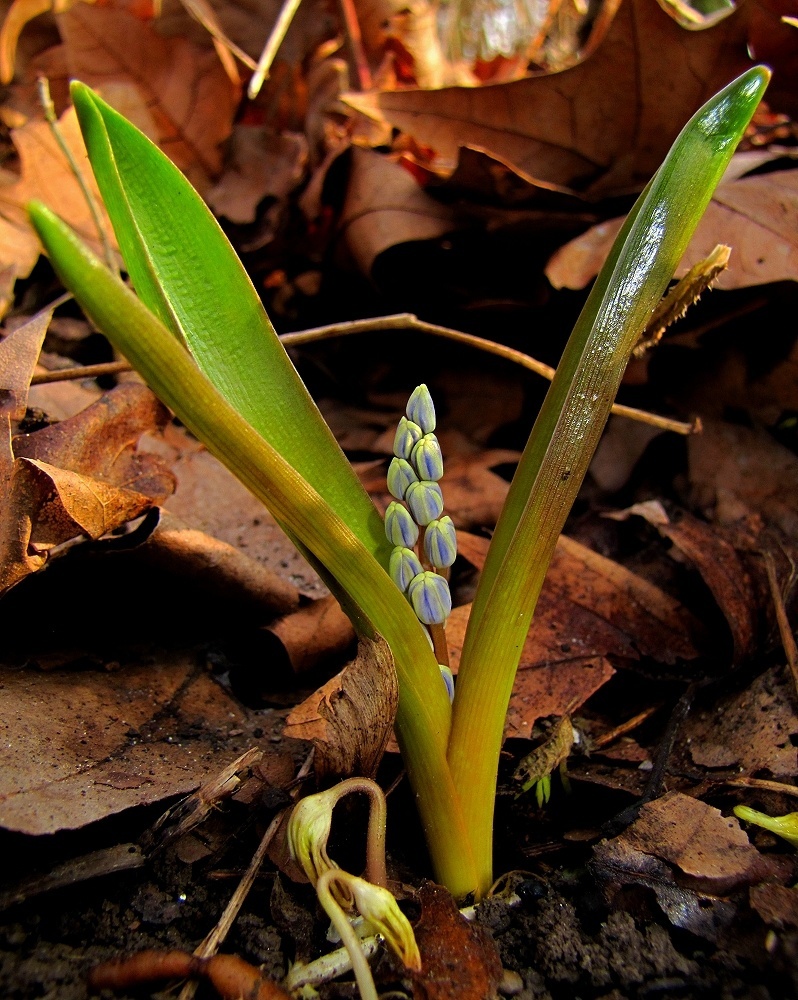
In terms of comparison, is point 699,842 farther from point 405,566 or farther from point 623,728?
point 405,566

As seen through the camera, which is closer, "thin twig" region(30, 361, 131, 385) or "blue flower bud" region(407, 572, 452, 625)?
"blue flower bud" region(407, 572, 452, 625)

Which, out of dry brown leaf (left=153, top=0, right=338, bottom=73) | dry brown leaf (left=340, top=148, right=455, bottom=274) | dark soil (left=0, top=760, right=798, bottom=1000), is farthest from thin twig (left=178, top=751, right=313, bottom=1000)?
dry brown leaf (left=153, top=0, right=338, bottom=73)

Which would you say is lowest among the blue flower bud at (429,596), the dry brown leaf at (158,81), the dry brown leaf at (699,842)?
the dry brown leaf at (699,842)

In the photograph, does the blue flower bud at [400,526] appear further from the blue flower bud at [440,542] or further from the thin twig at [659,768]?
the thin twig at [659,768]

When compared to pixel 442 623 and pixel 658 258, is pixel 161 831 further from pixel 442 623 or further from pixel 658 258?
pixel 658 258

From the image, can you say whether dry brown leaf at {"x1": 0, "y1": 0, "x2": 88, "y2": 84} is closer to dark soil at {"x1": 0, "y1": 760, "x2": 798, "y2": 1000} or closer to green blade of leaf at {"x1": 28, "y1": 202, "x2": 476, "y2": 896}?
green blade of leaf at {"x1": 28, "y1": 202, "x2": 476, "y2": 896}

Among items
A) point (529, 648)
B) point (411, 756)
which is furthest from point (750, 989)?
point (529, 648)

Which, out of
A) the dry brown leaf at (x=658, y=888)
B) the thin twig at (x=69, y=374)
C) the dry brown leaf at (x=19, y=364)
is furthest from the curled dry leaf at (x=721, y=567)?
the dry brown leaf at (x=19, y=364)
